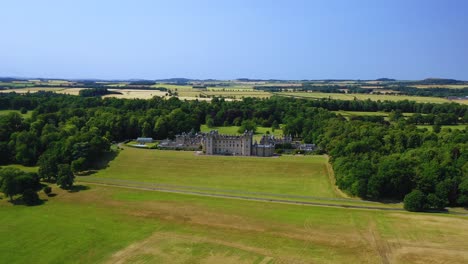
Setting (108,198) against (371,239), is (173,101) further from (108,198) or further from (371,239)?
(371,239)

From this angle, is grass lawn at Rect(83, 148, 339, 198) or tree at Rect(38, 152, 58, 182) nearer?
grass lawn at Rect(83, 148, 339, 198)

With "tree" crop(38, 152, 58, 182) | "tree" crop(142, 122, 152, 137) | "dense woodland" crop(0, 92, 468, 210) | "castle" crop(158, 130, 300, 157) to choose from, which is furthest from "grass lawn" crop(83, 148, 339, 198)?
"tree" crop(142, 122, 152, 137)

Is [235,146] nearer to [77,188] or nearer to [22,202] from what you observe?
[77,188]

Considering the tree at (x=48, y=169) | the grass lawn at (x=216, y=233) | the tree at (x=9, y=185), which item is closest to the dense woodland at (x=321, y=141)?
the tree at (x=48, y=169)

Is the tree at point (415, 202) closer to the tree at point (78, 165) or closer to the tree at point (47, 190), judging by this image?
the tree at point (47, 190)

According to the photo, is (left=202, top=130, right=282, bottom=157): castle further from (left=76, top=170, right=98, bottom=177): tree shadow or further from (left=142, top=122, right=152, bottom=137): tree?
(left=76, top=170, right=98, bottom=177): tree shadow

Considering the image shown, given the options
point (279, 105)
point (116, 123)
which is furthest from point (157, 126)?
point (279, 105)
